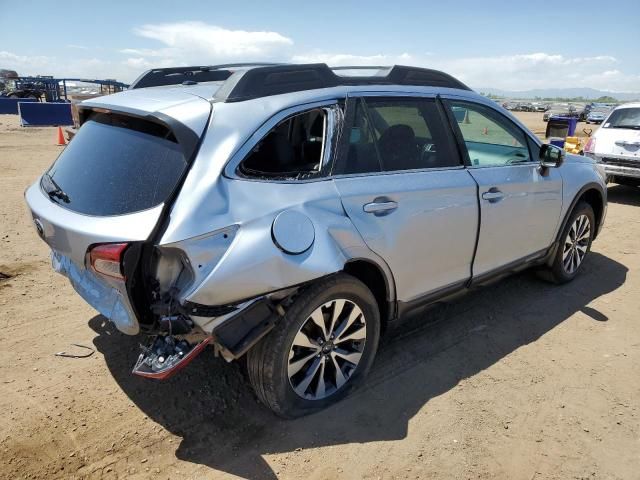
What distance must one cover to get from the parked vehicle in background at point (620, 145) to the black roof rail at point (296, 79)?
23.3 feet

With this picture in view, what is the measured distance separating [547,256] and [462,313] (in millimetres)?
1059

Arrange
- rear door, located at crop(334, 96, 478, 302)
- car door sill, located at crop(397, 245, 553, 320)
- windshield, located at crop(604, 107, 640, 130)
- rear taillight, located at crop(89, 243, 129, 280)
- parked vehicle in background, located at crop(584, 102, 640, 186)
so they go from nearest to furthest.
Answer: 1. rear taillight, located at crop(89, 243, 129, 280)
2. rear door, located at crop(334, 96, 478, 302)
3. car door sill, located at crop(397, 245, 553, 320)
4. parked vehicle in background, located at crop(584, 102, 640, 186)
5. windshield, located at crop(604, 107, 640, 130)

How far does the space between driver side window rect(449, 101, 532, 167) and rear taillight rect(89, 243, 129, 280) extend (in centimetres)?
247

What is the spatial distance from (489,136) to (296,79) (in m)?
2.06

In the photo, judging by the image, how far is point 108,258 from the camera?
222 cm

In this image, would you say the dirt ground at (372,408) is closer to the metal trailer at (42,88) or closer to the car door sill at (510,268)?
the car door sill at (510,268)

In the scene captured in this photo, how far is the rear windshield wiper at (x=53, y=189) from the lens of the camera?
8.43 ft

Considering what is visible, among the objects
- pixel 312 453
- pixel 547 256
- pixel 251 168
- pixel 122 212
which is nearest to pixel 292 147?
pixel 251 168

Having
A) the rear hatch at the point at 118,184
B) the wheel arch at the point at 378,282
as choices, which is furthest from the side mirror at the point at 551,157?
the rear hatch at the point at 118,184

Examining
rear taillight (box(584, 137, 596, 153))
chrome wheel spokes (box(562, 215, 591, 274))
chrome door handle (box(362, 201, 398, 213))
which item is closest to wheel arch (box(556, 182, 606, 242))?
chrome wheel spokes (box(562, 215, 591, 274))

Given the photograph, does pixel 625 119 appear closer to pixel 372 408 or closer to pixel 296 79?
pixel 296 79

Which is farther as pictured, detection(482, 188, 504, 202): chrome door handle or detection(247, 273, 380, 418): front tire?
detection(482, 188, 504, 202): chrome door handle

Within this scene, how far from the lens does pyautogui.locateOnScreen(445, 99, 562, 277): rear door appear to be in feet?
11.6

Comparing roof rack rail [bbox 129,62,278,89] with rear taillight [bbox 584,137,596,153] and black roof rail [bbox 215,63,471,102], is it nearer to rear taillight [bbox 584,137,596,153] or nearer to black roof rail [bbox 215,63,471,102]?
black roof rail [bbox 215,63,471,102]
